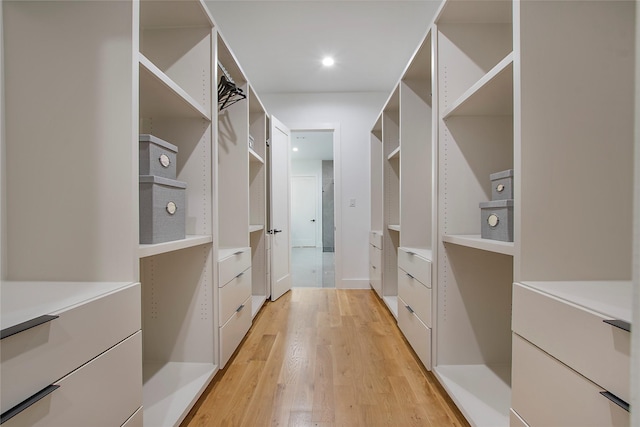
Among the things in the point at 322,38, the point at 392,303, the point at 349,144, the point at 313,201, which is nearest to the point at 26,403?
the point at 392,303

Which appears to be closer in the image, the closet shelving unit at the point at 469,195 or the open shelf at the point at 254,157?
the closet shelving unit at the point at 469,195

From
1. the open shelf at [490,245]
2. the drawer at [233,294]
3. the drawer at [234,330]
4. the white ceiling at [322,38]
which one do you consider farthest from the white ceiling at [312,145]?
the open shelf at [490,245]

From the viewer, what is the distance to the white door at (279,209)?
10.4 feet

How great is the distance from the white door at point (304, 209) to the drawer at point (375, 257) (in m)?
5.20

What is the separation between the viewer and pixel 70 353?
714 millimetres

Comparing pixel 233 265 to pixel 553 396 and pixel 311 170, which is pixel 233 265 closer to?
pixel 553 396

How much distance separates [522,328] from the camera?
958mm

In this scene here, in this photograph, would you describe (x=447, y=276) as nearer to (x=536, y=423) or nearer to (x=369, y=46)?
(x=536, y=423)

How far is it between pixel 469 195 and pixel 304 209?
7414mm

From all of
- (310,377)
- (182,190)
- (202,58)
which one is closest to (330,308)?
(310,377)

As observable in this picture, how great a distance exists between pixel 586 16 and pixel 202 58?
5.47 ft

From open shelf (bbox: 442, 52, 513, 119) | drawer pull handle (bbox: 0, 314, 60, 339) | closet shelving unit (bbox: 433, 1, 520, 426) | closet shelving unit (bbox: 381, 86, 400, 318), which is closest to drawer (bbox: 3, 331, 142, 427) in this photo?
drawer pull handle (bbox: 0, 314, 60, 339)

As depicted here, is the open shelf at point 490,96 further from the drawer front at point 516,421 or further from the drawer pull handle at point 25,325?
the drawer pull handle at point 25,325

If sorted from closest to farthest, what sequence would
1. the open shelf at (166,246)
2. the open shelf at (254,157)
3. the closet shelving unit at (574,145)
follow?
the closet shelving unit at (574,145) → the open shelf at (166,246) → the open shelf at (254,157)
